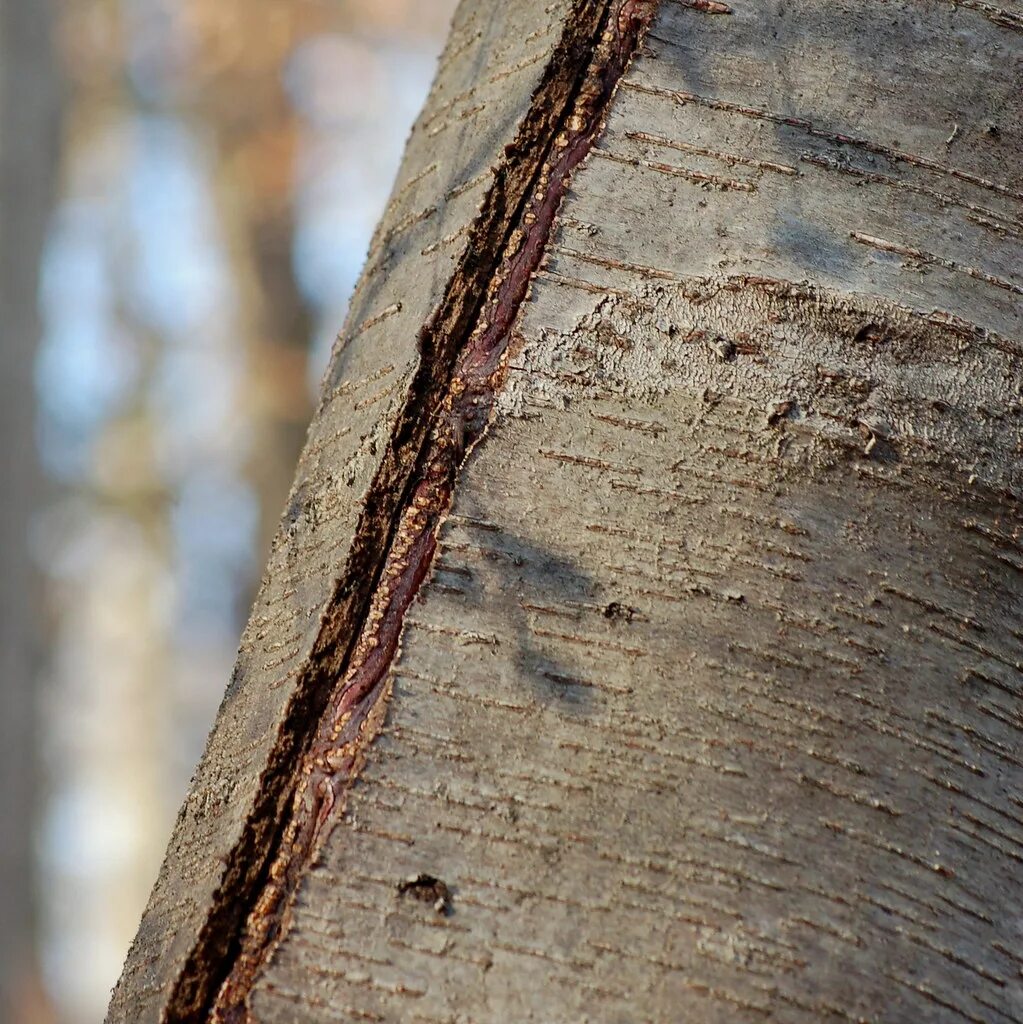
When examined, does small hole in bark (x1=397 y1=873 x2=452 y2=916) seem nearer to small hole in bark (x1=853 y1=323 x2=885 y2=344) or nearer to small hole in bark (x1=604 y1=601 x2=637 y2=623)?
small hole in bark (x1=604 y1=601 x2=637 y2=623)

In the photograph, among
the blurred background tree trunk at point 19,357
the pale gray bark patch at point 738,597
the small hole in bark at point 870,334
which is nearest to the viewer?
the pale gray bark patch at point 738,597

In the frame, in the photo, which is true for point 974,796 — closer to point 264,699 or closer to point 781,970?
point 781,970

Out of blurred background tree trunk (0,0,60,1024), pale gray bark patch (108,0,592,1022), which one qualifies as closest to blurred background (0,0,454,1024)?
blurred background tree trunk (0,0,60,1024)

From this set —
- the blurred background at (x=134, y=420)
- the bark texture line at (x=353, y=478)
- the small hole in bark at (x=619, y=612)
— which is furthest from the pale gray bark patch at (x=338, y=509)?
the blurred background at (x=134, y=420)

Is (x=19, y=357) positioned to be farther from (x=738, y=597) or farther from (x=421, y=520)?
(x=738, y=597)

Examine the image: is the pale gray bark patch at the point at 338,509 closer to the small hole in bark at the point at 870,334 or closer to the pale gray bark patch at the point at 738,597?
the pale gray bark patch at the point at 738,597

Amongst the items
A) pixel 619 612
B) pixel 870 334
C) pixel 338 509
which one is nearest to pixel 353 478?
pixel 338 509
